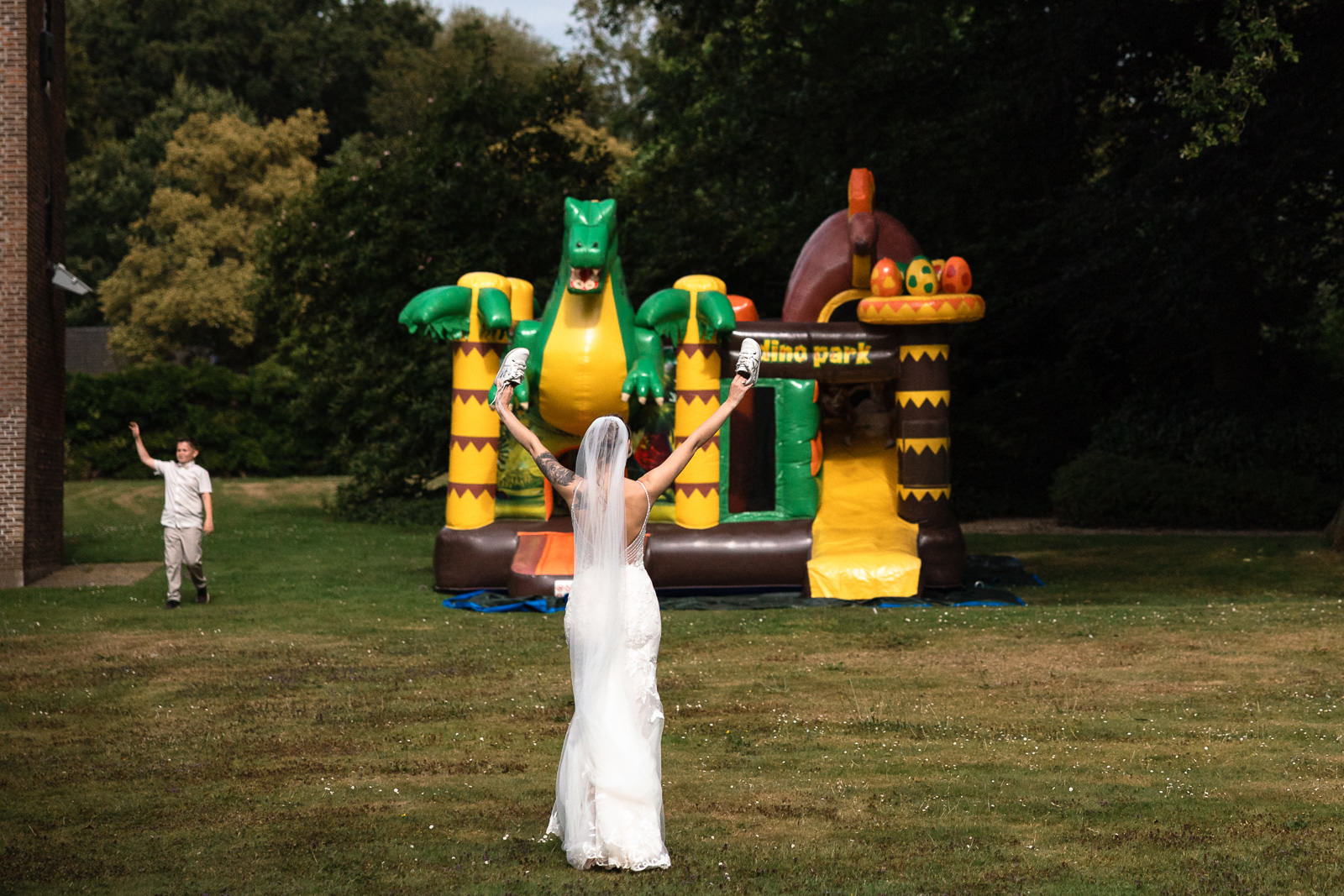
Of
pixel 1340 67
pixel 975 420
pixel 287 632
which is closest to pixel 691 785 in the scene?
pixel 287 632

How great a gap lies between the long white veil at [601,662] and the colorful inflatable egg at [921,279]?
899 centimetres

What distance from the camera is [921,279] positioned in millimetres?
14852

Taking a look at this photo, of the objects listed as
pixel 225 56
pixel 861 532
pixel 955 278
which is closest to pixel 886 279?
pixel 955 278

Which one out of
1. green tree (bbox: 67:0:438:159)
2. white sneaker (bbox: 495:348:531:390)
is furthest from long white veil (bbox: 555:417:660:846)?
green tree (bbox: 67:0:438:159)

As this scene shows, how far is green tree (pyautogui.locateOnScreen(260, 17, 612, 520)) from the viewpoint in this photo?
2547 centimetres

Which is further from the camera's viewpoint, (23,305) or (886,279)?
(23,305)

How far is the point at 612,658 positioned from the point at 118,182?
45.9 meters

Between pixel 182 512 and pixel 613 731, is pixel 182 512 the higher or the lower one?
the higher one

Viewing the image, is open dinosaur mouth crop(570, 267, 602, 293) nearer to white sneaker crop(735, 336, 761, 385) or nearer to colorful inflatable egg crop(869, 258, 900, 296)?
colorful inflatable egg crop(869, 258, 900, 296)

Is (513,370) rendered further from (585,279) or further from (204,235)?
(204,235)

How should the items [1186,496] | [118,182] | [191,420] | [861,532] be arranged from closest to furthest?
[861,532] < [1186,496] < [191,420] < [118,182]

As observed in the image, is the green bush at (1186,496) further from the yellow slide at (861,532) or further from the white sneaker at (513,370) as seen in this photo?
the white sneaker at (513,370)

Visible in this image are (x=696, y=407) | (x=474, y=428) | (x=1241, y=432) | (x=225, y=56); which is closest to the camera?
(x=696, y=407)

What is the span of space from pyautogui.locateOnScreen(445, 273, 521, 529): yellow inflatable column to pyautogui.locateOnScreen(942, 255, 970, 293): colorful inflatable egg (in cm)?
470
